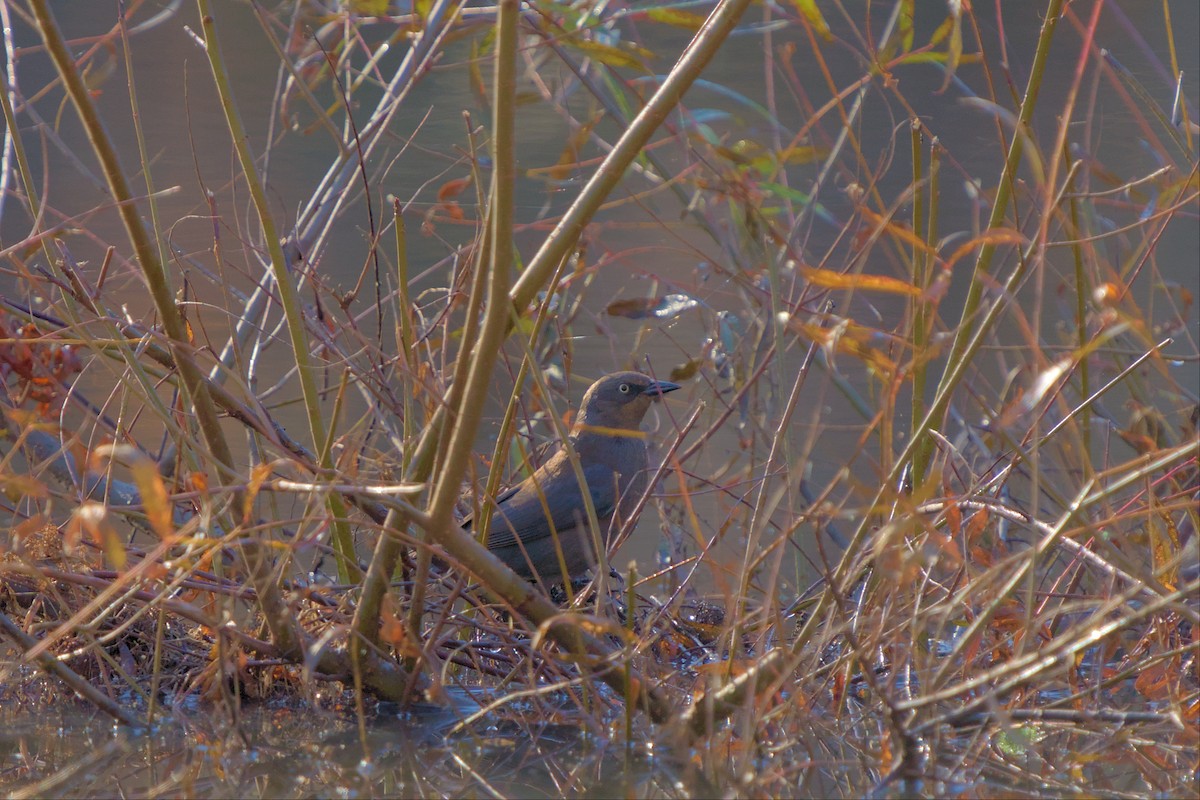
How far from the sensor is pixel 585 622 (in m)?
2.00

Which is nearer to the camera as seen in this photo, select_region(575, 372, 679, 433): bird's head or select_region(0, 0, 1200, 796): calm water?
select_region(0, 0, 1200, 796): calm water

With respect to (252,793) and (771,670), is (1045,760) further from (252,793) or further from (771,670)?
(252,793)

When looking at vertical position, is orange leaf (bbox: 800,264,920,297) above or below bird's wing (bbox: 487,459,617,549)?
above

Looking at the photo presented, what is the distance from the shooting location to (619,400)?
3.98 metres

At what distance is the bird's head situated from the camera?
393 centimetres

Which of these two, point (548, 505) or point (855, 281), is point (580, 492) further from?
point (855, 281)

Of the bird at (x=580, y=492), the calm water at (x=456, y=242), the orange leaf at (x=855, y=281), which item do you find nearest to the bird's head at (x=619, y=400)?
the bird at (x=580, y=492)

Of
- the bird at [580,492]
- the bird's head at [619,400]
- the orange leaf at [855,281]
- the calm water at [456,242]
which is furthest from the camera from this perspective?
the bird's head at [619,400]

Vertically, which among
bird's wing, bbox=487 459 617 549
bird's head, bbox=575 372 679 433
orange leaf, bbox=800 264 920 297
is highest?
orange leaf, bbox=800 264 920 297

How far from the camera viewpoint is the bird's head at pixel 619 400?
12.9ft

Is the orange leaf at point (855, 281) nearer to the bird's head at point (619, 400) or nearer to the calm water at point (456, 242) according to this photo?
the calm water at point (456, 242)

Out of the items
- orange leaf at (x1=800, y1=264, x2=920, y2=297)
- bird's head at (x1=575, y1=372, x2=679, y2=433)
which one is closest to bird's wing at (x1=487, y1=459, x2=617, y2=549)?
bird's head at (x1=575, y1=372, x2=679, y2=433)

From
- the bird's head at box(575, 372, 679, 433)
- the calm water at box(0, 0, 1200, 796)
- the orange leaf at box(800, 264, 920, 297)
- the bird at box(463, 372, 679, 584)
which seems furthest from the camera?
the bird's head at box(575, 372, 679, 433)

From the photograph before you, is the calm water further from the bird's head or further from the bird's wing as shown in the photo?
the bird's wing
